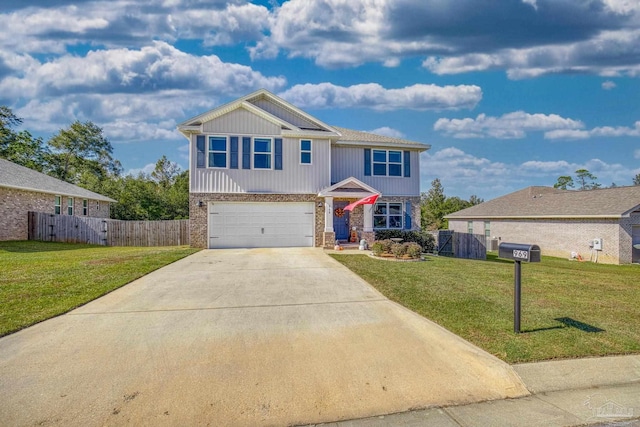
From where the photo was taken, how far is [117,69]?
20594 millimetres

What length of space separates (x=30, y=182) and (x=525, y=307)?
2623 centimetres

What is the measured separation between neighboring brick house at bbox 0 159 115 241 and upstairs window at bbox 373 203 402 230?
65.6ft

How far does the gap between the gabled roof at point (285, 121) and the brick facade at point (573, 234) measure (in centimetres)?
1326

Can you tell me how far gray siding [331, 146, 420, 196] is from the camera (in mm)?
18203

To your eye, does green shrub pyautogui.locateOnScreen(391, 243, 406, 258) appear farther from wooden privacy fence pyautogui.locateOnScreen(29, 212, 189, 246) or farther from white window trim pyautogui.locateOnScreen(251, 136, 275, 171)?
wooden privacy fence pyautogui.locateOnScreen(29, 212, 189, 246)

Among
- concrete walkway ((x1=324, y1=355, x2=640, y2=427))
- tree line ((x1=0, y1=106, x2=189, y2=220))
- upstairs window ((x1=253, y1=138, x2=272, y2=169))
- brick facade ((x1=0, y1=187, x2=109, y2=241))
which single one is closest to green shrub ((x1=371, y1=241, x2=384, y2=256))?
upstairs window ((x1=253, y1=138, x2=272, y2=169))

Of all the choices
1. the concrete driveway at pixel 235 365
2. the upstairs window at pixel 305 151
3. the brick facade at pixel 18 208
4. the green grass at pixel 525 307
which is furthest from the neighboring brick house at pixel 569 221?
the brick facade at pixel 18 208

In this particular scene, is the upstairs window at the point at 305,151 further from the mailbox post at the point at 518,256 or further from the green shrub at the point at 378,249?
the mailbox post at the point at 518,256

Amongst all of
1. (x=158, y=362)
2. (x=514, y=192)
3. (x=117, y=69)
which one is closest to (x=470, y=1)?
(x=158, y=362)

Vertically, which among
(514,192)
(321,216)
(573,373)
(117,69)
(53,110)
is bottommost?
(573,373)

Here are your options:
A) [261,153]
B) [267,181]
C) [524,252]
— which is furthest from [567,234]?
[524,252]

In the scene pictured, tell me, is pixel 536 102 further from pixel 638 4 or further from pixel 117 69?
pixel 117 69

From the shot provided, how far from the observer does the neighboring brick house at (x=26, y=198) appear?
59.5ft

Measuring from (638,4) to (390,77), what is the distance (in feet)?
33.8
